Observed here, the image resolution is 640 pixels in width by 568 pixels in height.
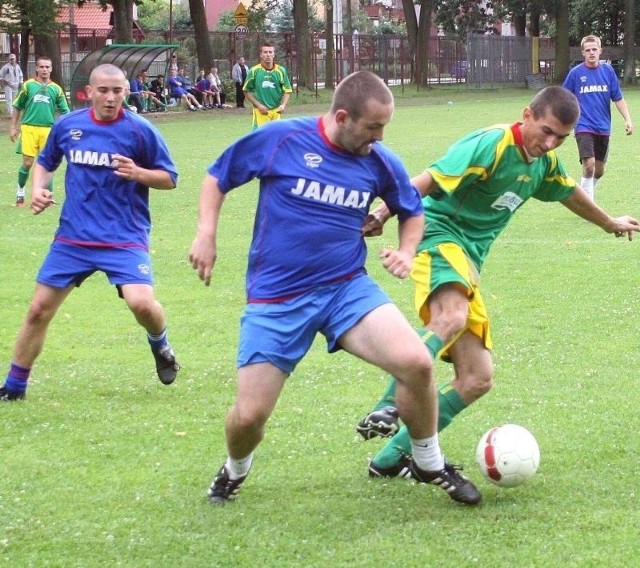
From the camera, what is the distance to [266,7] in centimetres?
5481

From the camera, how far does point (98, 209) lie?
276 inches

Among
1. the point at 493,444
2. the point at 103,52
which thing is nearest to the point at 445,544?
the point at 493,444

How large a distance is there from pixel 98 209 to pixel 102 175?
204 mm

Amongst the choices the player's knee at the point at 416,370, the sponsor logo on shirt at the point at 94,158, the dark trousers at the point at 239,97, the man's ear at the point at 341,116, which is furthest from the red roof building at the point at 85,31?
the player's knee at the point at 416,370

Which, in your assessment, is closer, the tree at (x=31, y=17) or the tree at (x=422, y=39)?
the tree at (x=31, y=17)

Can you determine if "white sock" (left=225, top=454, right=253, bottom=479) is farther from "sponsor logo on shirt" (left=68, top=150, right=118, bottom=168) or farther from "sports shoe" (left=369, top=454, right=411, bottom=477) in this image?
"sponsor logo on shirt" (left=68, top=150, right=118, bottom=168)

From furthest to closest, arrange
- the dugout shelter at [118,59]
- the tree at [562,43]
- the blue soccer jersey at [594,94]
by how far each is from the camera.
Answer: the tree at [562,43] → the dugout shelter at [118,59] → the blue soccer jersey at [594,94]

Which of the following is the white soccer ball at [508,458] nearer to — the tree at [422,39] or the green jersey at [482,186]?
the green jersey at [482,186]

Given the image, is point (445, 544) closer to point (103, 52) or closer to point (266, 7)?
point (103, 52)

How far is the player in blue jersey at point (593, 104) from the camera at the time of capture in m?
14.6

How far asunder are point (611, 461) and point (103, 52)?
3313 cm

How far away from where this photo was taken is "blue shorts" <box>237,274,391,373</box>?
16.2ft

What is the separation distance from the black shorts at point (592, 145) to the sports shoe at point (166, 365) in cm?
856

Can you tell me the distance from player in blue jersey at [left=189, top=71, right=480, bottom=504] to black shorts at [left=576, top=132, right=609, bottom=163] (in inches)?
394
